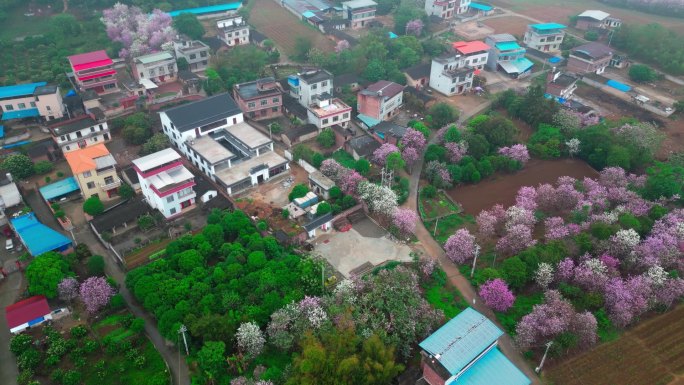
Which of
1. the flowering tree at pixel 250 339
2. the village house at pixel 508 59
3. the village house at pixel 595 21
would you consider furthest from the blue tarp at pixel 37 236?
the village house at pixel 595 21

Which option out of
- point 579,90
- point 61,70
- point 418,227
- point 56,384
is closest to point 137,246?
point 56,384

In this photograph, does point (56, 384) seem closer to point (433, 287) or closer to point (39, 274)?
point (39, 274)

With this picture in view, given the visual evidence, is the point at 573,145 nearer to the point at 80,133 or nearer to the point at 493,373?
the point at 493,373

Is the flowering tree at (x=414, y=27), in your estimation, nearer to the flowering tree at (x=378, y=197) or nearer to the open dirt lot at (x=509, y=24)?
the open dirt lot at (x=509, y=24)

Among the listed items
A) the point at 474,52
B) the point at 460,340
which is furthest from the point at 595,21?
the point at 460,340

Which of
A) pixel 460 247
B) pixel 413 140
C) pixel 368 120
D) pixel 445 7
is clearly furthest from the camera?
pixel 445 7

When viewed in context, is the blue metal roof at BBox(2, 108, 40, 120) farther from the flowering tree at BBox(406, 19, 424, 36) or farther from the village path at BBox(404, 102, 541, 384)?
the flowering tree at BBox(406, 19, 424, 36)
